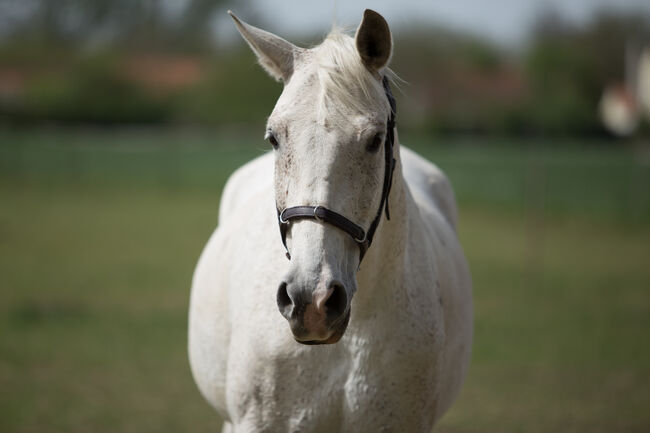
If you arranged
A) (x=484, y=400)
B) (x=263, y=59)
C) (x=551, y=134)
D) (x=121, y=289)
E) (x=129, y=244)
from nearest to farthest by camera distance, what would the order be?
(x=263, y=59), (x=484, y=400), (x=121, y=289), (x=129, y=244), (x=551, y=134)

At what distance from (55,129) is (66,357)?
30793mm

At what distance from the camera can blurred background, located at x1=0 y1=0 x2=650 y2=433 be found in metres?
5.74

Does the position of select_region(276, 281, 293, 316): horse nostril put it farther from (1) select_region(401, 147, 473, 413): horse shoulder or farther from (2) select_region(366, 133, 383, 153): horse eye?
(1) select_region(401, 147, 473, 413): horse shoulder

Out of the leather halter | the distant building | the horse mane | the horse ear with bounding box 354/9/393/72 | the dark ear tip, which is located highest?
the dark ear tip

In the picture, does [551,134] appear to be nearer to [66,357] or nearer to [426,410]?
[66,357]

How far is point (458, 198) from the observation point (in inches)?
791

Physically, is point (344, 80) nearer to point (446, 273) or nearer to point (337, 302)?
point (337, 302)

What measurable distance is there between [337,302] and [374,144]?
1.71 ft

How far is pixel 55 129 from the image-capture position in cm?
3450

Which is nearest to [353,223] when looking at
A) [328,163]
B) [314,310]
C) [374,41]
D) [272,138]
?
[328,163]

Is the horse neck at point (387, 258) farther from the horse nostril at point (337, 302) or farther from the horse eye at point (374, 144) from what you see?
the horse nostril at point (337, 302)

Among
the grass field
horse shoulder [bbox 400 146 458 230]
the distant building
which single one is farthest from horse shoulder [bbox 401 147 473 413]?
the distant building

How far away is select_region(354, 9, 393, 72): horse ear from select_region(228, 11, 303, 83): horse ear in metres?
0.24

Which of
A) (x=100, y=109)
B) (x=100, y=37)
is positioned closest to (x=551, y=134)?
(x=100, y=109)
